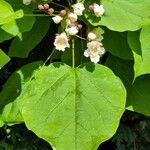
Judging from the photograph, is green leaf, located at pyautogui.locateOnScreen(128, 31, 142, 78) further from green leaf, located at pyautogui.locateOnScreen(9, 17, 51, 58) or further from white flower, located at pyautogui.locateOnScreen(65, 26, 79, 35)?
green leaf, located at pyautogui.locateOnScreen(9, 17, 51, 58)

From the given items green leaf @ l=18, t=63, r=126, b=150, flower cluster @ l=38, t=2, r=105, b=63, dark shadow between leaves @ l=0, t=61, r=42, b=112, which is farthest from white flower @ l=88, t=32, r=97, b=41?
dark shadow between leaves @ l=0, t=61, r=42, b=112

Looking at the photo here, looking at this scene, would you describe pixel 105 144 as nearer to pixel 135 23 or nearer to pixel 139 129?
pixel 139 129

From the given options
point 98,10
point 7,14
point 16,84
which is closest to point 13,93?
point 16,84

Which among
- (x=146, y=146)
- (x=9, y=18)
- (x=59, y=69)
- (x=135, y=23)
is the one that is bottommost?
(x=146, y=146)

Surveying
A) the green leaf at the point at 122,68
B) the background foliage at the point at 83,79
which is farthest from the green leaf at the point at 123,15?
the green leaf at the point at 122,68

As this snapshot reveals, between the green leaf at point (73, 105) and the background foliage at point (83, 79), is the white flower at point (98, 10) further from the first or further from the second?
the green leaf at point (73, 105)

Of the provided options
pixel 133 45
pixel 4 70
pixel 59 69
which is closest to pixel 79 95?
pixel 59 69

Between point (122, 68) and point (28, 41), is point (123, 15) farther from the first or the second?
point (28, 41)

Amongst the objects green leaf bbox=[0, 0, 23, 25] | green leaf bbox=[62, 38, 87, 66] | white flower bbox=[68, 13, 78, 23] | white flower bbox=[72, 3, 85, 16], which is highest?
Answer: green leaf bbox=[0, 0, 23, 25]
